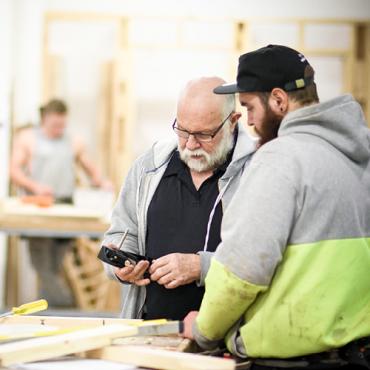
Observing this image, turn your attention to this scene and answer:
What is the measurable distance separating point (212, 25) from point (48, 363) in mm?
6517

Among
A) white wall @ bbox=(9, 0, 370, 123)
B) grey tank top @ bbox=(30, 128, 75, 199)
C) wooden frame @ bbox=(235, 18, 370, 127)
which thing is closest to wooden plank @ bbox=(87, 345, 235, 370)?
grey tank top @ bbox=(30, 128, 75, 199)

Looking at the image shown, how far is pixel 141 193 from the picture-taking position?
9.02ft

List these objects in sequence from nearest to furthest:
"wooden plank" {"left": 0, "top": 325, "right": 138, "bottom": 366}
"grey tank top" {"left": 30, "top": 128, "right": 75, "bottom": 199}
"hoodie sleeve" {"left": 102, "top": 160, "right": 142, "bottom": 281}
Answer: "wooden plank" {"left": 0, "top": 325, "right": 138, "bottom": 366} → "hoodie sleeve" {"left": 102, "top": 160, "right": 142, "bottom": 281} → "grey tank top" {"left": 30, "top": 128, "right": 75, "bottom": 199}

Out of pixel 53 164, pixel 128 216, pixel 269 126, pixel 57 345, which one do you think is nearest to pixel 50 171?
pixel 53 164

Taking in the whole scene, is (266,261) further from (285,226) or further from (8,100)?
(8,100)

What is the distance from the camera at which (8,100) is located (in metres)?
8.06

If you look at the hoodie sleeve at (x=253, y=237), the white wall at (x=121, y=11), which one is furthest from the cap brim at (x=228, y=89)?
the white wall at (x=121, y=11)

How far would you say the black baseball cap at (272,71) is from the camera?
2.18 meters

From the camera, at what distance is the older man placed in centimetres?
266

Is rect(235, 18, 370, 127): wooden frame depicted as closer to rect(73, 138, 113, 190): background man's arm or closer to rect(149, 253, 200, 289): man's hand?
rect(73, 138, 113, 190): background man's arm

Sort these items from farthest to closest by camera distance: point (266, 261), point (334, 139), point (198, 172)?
point (198, 172), point (334, 139), point (266, 261)

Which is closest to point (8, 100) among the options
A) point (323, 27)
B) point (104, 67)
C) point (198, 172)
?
point (104, 67)

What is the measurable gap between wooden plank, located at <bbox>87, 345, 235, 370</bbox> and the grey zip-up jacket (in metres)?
0.61

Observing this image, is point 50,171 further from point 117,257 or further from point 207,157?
point 117,257
